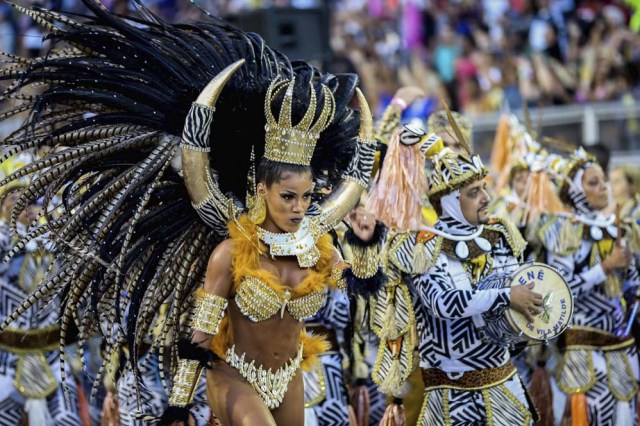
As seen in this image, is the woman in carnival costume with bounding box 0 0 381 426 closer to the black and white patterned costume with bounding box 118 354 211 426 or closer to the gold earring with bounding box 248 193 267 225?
the gold earring with bounding box 248 193 267 225

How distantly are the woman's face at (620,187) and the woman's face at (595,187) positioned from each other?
156cm

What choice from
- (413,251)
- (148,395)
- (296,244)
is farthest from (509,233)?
(148,395)

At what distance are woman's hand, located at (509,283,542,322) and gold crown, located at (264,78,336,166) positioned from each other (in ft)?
4.72

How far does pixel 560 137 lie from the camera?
566 inches

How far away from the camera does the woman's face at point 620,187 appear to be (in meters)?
10.6

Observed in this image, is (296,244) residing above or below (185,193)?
below

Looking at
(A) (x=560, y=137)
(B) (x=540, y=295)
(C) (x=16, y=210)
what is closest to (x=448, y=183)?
(B) (x=540, y=295)

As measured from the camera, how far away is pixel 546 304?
670 cm

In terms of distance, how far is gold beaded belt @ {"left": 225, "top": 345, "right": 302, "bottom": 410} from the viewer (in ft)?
19.5

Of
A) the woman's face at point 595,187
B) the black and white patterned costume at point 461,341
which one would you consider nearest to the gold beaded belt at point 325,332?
the black and white patterned costume at point 461,341

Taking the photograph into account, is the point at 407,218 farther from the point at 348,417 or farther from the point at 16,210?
the point at 16,210

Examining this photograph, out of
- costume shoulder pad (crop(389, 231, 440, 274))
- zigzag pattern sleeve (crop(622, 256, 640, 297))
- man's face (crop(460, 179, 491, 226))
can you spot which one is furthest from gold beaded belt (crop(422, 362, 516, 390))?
zigzag pattern sleeve (crop(622, 256, 640, 297))

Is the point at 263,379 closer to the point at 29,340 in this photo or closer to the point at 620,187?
the point at 29,340

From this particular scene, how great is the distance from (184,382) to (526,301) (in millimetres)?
2037
